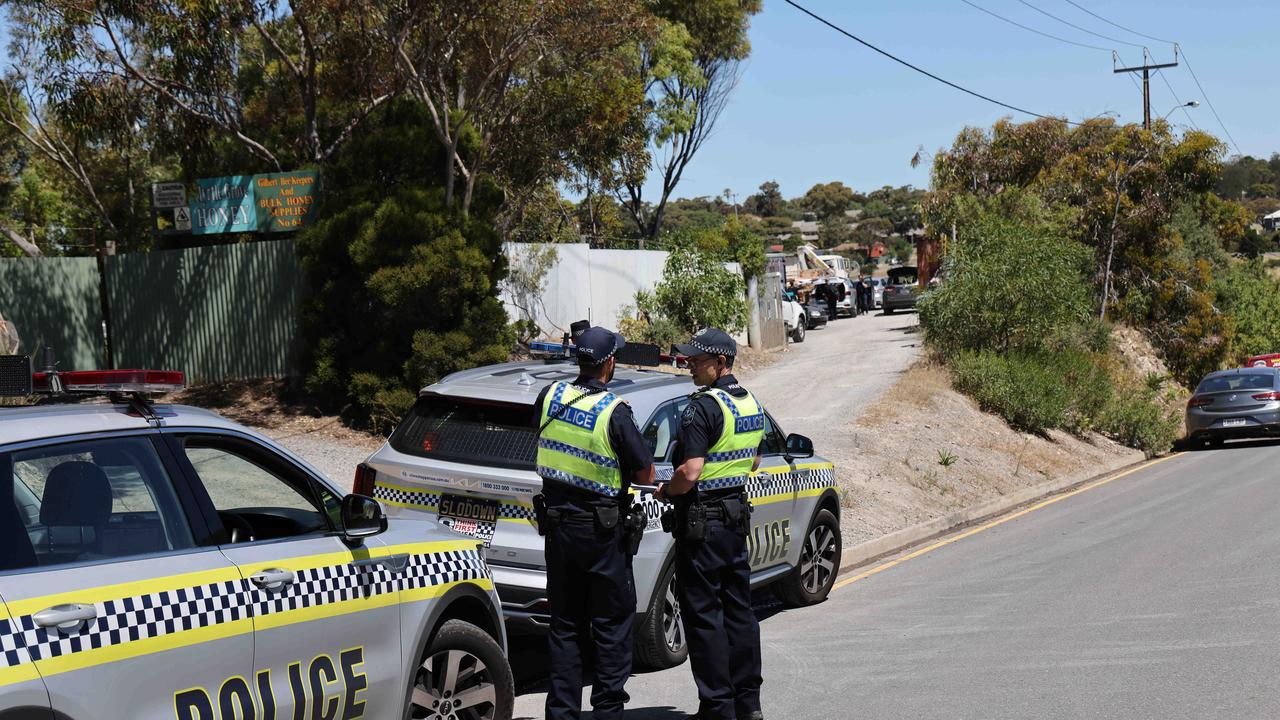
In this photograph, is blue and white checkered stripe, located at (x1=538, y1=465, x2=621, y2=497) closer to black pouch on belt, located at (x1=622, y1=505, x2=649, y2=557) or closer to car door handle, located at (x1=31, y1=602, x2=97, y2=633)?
black pouch on belt, located at (x1=622, y1=505, x2=649, y2=557)

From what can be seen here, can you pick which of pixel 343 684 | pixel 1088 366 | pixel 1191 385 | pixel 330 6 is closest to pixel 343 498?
pixel 343 684

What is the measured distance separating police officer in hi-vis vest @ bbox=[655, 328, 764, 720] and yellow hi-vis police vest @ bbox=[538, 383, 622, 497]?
0.51m

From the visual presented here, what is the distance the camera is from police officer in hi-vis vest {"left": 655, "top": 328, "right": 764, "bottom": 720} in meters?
6.15

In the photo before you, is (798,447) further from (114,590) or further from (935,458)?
(935,458)

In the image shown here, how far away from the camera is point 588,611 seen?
5789 millimetres

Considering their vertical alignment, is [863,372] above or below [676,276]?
below

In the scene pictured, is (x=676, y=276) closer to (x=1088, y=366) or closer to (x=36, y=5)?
(x=1088, y=366)

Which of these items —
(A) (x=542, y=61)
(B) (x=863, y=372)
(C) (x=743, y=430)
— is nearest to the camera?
(C) (x=743, y=430)

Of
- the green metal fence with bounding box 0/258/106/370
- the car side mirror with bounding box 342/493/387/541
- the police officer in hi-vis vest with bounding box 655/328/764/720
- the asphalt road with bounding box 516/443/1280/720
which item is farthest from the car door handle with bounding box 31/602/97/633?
the green metal fence with bounding box 0/258/106/370

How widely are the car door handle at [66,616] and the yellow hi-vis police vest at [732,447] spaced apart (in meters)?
3.19

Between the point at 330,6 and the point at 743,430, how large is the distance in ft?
42.8

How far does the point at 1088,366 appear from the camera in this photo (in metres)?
24.6

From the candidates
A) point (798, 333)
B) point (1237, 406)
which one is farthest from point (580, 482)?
point (798, 333)

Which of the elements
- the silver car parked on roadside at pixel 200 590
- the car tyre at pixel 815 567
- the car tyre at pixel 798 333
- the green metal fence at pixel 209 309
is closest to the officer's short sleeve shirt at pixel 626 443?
the silver car parked on roadside at pixel 200 590
